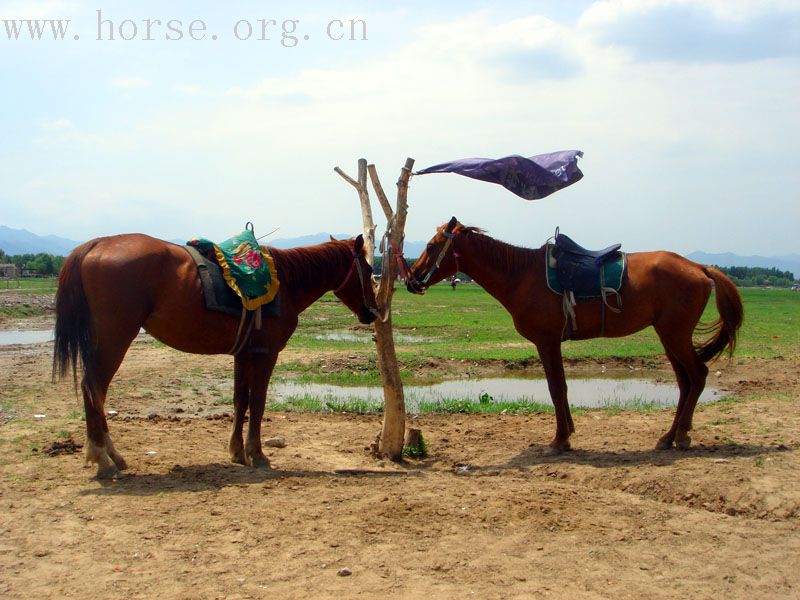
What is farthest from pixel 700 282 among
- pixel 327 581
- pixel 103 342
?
pixel 103 342

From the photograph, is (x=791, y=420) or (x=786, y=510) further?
(x=791, y=420)

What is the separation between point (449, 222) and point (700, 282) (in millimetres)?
2888

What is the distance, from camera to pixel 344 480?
271 inches

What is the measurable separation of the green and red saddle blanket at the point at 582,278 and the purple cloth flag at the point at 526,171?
0.70 meters

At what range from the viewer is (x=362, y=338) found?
68.2ft

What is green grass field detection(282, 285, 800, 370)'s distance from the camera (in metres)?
16.7

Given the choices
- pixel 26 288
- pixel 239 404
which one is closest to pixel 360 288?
pixel 239 404

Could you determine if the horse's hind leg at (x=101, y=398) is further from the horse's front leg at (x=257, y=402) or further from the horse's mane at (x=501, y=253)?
the horse's mane at (x=501, y=253)

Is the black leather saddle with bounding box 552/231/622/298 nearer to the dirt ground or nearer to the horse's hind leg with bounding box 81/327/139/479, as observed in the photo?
the dirt ground

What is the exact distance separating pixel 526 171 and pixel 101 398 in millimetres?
5010

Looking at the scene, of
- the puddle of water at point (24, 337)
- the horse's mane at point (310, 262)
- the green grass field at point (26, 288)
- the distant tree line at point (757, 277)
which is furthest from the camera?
the distant tree line at point (757, 277)

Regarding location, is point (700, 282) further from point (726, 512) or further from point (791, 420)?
point (726, 512)

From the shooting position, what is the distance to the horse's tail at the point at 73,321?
6516mm

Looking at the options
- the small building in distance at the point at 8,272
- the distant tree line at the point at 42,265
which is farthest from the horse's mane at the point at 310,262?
the distant tree line at the point at 42,265
